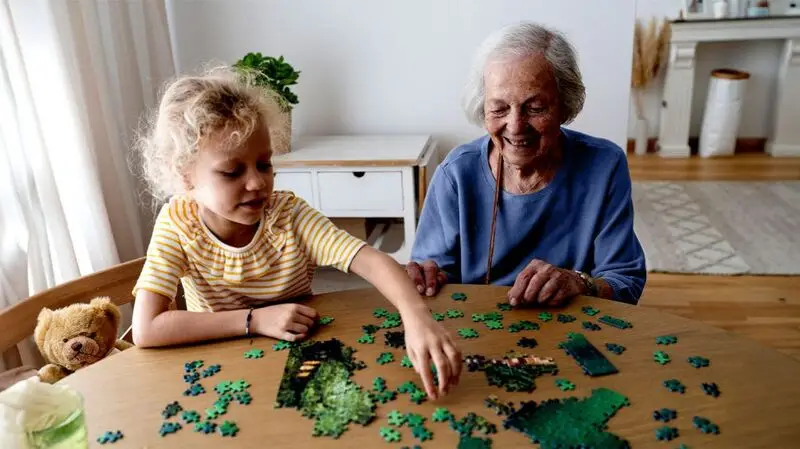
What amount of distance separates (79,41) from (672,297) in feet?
9.75

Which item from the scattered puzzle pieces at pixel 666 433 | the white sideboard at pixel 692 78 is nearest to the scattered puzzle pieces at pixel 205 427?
the scattered puzzle pieces at pixel 666 433

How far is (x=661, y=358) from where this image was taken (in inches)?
46.9

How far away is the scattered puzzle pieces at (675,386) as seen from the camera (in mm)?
1101

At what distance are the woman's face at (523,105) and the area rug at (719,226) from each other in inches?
88.8

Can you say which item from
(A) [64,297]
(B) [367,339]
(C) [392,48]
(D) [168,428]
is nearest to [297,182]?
(C) [392,48]

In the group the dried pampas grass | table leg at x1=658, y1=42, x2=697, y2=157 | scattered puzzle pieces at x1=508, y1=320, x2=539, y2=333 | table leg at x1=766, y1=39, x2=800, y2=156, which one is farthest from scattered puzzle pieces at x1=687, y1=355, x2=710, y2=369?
table leg at x1=766, y1=39, x2=800, y2=156

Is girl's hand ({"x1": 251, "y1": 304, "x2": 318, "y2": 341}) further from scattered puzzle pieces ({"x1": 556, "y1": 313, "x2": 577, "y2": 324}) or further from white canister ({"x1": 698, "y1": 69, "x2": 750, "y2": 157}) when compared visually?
white canister ({"x1": 698, "y1": 69, "x2": 750, "y2": 157})

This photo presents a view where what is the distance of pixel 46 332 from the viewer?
158 cm

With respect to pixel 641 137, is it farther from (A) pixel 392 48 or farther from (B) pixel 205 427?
(B) pixel 205 427

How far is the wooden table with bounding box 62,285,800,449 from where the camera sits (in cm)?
102

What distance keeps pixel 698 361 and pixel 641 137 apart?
502 centimetres

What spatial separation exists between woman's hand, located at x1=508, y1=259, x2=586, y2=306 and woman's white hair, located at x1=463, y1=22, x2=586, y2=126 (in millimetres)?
485

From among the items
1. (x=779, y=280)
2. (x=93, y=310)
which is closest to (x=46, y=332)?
(x=93, y=310)

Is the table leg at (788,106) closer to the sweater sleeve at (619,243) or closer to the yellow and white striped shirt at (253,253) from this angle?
the sweater sleeve at (619,243)
